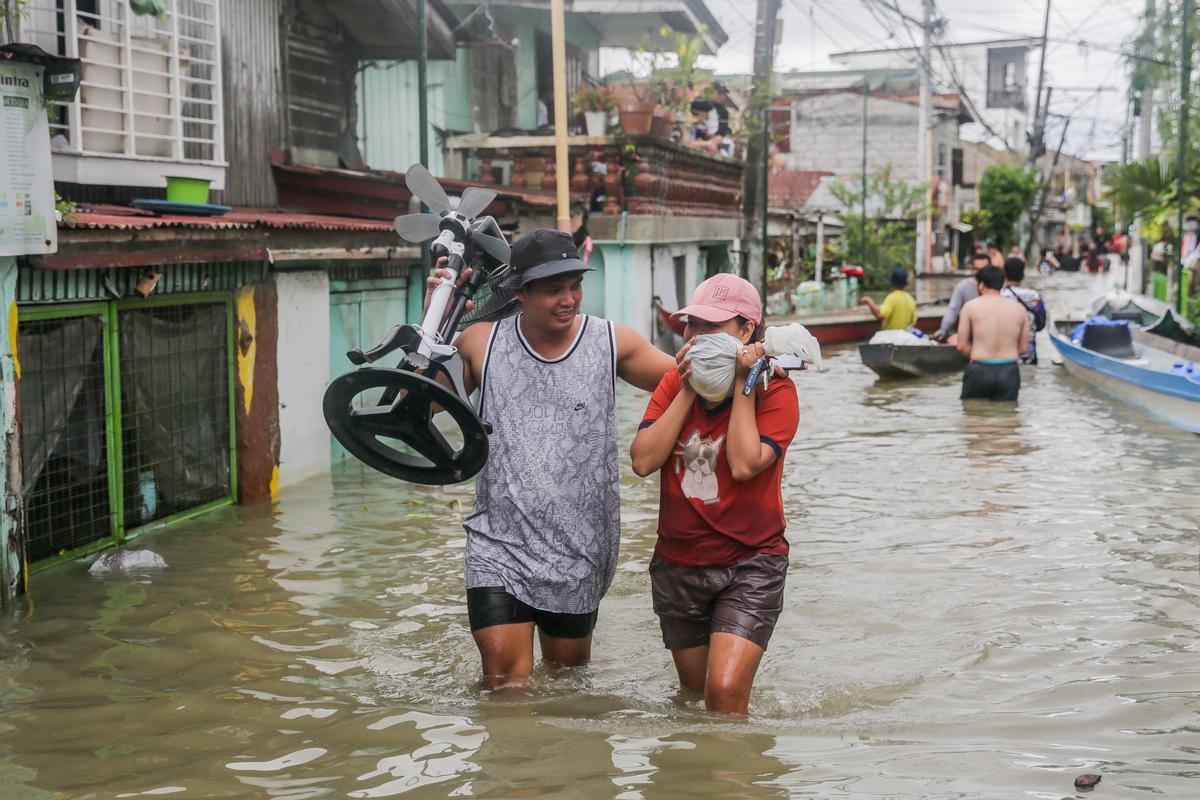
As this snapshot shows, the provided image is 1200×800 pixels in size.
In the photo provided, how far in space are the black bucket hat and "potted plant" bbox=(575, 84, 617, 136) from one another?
15.3 metres

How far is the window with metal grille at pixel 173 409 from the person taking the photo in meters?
8.78

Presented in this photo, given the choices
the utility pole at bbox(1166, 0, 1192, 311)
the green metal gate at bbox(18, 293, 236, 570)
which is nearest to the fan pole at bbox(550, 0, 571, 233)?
the green metal gate at bbox(18, 293, 236, 570)

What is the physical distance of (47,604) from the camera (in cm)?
715

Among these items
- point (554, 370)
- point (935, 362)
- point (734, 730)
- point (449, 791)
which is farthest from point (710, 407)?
point (935, 362)

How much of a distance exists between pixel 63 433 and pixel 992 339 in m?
9.41

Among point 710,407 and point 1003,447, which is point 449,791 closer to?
point 710,407

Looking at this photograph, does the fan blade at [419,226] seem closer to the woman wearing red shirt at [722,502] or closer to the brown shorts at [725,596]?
the woman wearing red shirt at [722,502]

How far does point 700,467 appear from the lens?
4.71m

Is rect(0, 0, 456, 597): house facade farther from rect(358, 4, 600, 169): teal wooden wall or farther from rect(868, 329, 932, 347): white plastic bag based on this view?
rect(868, 329, 932, 347): white plastic bag

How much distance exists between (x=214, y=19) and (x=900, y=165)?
42.0 m

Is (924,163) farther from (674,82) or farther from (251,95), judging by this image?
(251,95)

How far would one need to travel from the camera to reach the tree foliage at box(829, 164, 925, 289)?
126ft

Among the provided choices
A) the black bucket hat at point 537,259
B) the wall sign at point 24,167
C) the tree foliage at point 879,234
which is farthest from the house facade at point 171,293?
the tree foliage at point 879,234

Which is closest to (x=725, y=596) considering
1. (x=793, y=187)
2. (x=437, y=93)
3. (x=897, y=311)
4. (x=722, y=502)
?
(x=722, y=502)
